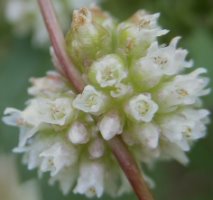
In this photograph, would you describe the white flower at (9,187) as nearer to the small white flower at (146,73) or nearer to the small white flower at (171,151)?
the small white flower at (171,151)

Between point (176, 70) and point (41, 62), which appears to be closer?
point (176, 70)

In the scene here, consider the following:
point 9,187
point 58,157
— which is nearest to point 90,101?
point 58,157

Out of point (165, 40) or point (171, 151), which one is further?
point (165, 40)

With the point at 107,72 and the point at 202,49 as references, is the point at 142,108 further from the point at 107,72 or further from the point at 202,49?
the point at 202,49

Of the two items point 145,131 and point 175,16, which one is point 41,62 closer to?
point 175,16

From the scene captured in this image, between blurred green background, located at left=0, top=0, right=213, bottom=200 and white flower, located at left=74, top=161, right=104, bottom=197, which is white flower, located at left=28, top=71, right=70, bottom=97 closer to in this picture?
white flower, located at left=74, top=161, right=104, bottom=197

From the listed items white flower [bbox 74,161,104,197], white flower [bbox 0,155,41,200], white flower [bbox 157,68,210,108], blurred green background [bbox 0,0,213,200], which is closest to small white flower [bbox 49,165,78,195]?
white flower [bbox 74,161,104,197]

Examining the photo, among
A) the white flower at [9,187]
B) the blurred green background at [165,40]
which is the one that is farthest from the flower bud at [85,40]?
the white flower at [9,187]

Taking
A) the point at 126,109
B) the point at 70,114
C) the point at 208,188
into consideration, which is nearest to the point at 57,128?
Result: the point at 70,114
